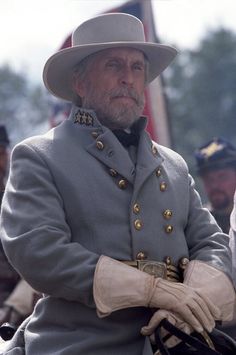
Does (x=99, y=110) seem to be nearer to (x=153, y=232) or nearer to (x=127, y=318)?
(x=153, y=232)

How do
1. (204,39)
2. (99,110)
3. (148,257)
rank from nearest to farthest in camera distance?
(148,257) → (99,110) → (204,39)

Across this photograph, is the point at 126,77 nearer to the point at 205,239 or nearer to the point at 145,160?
the point at 145,160

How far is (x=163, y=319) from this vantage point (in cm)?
514

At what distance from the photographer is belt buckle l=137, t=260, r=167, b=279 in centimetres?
536

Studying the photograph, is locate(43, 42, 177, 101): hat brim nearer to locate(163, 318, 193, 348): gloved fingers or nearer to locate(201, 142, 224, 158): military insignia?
locate(163, 318, 193, 348): gloved fingers

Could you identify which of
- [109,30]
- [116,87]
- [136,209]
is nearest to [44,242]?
[136,209]

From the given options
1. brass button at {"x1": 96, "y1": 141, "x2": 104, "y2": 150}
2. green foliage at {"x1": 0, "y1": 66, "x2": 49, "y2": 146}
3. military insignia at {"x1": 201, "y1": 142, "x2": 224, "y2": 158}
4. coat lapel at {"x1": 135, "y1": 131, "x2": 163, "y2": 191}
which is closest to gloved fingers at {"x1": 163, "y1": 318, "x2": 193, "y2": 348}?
coat lapel at {"x1": 135, "y1": 131, "x2": 163, "y2": 191}

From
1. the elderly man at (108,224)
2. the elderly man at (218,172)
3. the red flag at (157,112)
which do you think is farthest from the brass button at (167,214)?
the red flag at (157,112)

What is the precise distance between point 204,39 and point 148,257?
65239mm

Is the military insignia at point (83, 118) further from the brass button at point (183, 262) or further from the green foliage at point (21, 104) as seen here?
the green foliage at point (21, 104)

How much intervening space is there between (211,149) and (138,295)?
4893 millimetres

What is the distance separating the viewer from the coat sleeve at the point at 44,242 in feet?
17.0

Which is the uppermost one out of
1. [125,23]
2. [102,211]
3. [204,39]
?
[125,23]

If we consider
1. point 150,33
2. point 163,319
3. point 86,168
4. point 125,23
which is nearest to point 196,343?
point 163,319
